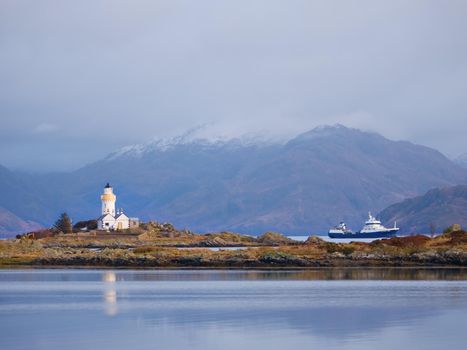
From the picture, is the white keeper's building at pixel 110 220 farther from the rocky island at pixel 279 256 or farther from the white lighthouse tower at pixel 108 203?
the rocky island at pixel 279 256

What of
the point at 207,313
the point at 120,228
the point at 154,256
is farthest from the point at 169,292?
the point at 120,228

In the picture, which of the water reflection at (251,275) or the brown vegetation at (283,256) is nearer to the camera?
the water reflection at (251,275)

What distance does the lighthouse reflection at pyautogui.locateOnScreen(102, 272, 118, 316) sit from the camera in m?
45.4

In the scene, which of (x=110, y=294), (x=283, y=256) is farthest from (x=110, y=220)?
(x=110, y=294)

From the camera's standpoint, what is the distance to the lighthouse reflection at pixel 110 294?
149ft

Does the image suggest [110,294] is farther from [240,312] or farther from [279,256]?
[279,256]

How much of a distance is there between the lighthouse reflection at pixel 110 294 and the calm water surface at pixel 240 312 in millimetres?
52

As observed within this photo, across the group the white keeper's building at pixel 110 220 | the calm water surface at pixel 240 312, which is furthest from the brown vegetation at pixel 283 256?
the white keeper's building at pixel 110 220

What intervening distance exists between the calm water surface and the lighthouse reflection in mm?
52

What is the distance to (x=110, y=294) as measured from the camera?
54.9 meters

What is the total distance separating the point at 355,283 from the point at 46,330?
90.2ft

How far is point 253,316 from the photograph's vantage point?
42.4 metres

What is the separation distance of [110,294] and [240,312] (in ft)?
41.6

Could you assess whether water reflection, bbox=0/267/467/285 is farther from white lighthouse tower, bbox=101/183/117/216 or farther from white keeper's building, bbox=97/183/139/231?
white lighthouse tower, bbox=101/183/117/216
